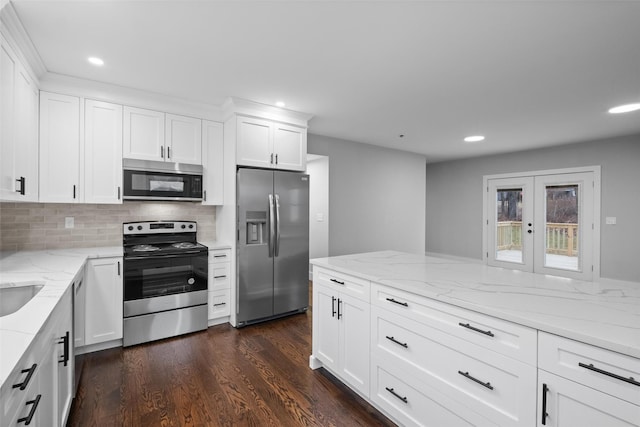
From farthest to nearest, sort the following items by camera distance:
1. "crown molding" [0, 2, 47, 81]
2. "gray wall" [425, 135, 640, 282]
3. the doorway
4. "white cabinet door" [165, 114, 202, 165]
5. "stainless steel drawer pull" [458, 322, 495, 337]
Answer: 1. the doorway
2. "gray wall" [425, 135, 640, 282]
3. "white cabinet door" [165, 114, 202, 165]
4. "crown molding" [0, 2, 47, 81]
5. "stainless steel drawer pull" [458, 322, 495, 337]

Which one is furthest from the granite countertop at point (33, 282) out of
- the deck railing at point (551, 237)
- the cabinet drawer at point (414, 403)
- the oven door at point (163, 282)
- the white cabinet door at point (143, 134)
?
the deck railing at point (551, 237)

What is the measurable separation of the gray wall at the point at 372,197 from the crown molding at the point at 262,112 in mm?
949

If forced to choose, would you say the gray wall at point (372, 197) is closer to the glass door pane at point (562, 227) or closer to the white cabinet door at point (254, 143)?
the white cabinet door at point (254, 143)

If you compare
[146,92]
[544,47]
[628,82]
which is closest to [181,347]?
[146,92]

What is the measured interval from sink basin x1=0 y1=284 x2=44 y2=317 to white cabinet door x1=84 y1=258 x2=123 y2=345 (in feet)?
3.15

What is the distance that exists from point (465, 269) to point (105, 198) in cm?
321

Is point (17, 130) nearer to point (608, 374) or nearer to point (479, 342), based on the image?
point (479, 342)

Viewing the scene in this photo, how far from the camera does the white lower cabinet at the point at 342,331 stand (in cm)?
199

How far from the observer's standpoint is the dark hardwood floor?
1.89m

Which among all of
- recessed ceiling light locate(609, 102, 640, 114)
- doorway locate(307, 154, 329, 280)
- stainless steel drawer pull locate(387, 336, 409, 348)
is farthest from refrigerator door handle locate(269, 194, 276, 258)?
recessed ceiling light locate(609, 102, 640, 114)

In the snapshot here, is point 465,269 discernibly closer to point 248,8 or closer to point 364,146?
point 248,8

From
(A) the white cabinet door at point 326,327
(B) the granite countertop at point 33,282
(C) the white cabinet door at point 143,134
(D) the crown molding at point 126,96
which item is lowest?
(A) the white cabinet door at point 326,327

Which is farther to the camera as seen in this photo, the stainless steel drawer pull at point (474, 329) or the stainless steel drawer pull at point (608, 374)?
the stainless steel drawer pull at point (474, 329)

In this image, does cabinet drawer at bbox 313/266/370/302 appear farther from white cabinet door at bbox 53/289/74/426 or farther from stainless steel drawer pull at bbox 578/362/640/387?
white cabinet door at bbox 53/289/74/426
